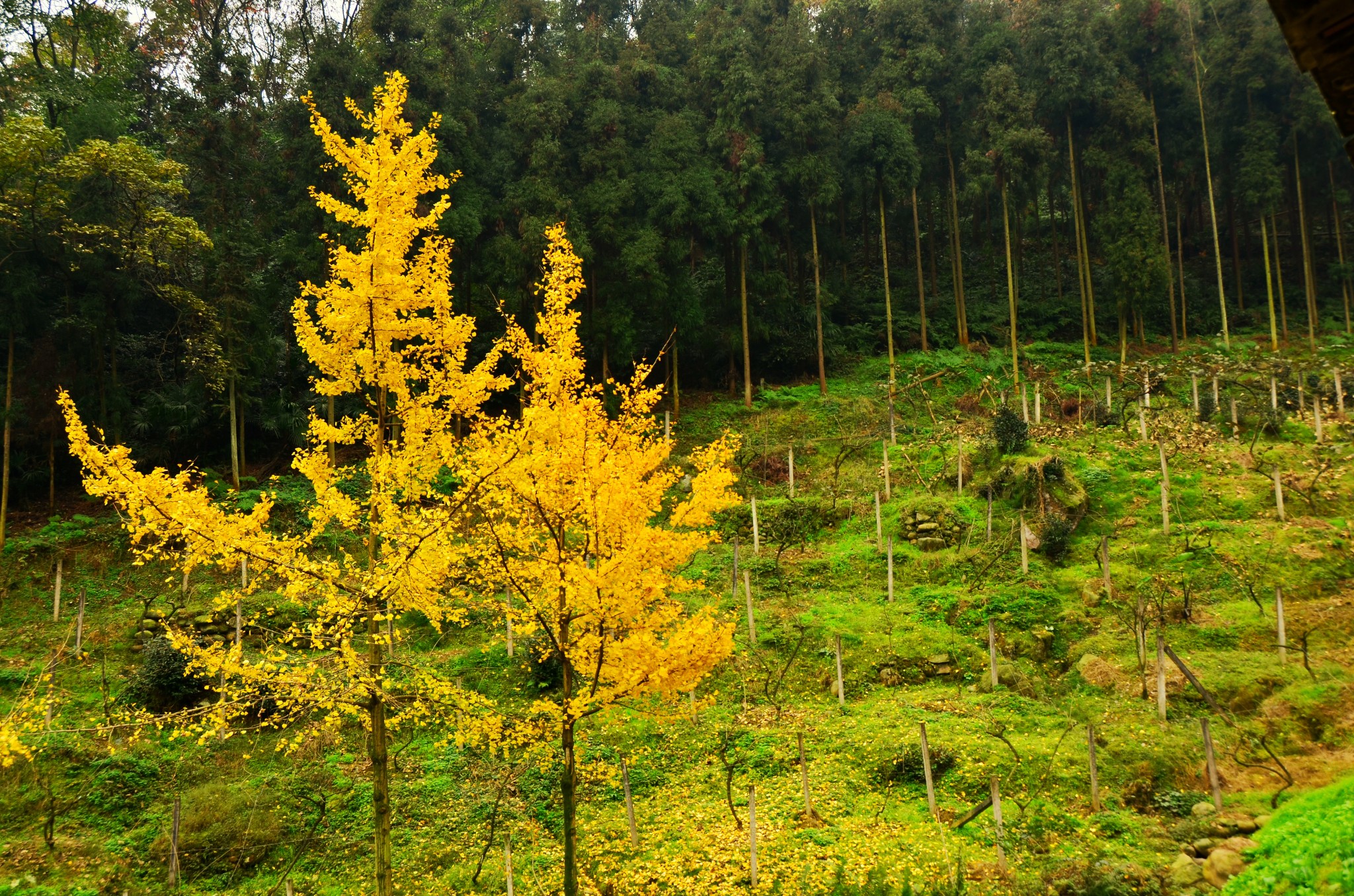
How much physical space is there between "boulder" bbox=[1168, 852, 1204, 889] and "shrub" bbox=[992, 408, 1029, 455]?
12.3m

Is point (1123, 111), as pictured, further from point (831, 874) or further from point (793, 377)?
point (831, 874)

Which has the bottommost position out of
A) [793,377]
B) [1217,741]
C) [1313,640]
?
[1217,741]

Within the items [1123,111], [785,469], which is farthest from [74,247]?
[1123,111]

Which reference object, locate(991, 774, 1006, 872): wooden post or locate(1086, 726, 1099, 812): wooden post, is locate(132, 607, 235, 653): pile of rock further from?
locate(1086, 726, 1099, 812): wooden post

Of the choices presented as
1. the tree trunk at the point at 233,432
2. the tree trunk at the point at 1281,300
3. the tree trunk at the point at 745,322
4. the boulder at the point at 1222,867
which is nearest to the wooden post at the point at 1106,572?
the boulder at the point at 1222,867

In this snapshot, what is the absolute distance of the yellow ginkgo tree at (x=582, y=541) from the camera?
25.7 ft

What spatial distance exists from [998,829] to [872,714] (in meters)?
3.55

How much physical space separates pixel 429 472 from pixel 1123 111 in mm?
32487

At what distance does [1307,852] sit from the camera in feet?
22.1

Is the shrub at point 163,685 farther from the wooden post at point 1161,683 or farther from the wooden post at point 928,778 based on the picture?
the wooden post at point 1161,683

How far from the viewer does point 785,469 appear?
23.0m

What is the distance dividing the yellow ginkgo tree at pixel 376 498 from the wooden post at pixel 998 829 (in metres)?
5.95

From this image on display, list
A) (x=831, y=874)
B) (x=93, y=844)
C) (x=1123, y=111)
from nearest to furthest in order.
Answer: (x=831, y=874) → (x=93, y=844) → (x=1123, y=111)

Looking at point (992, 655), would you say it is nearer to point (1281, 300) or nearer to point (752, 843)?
point (752, 843)
